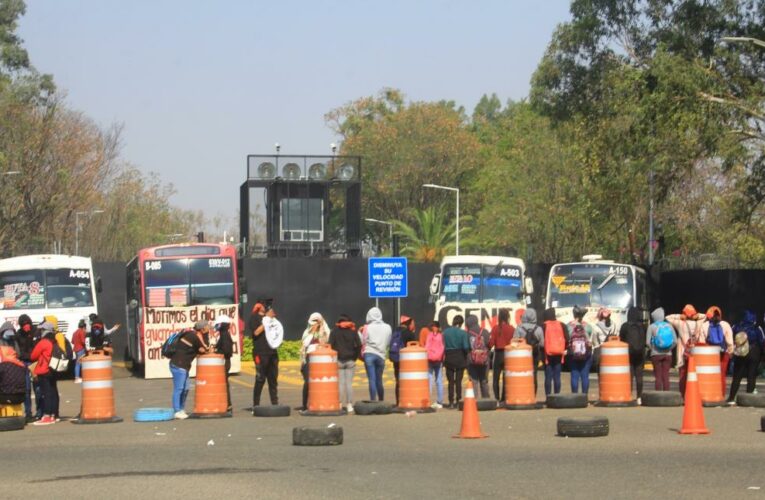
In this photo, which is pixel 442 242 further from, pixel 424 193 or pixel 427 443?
pixel 427 443

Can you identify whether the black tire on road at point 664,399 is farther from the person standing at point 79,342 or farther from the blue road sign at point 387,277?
the blue road sign at point 387,277

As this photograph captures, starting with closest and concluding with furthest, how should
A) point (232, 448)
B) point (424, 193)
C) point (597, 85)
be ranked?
1. point (232, 448)
2. point (597, 85)
3. point (424, 193)

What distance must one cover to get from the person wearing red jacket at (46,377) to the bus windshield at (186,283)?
12.2 m

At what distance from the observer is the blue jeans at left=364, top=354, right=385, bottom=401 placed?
2330cm

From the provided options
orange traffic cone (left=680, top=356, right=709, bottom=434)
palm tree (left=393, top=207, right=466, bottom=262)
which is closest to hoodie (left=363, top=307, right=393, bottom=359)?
orange traffic cone (left=680, top=356, right=709, bottom=434)

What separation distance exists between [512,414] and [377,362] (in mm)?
2843

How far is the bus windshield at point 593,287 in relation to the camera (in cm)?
3656

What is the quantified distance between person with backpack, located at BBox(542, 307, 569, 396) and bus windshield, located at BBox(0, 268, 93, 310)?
53.8 ft

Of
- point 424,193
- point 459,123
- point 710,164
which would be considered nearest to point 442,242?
point 424,193

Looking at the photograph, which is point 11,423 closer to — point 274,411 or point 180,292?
point 274,411

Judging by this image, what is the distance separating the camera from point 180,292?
34219mm

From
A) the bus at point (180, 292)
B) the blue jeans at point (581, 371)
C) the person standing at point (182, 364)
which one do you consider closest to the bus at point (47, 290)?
the bus at point (180, 292)

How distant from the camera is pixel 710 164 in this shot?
2136 inches

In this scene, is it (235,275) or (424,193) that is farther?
(424,193)
